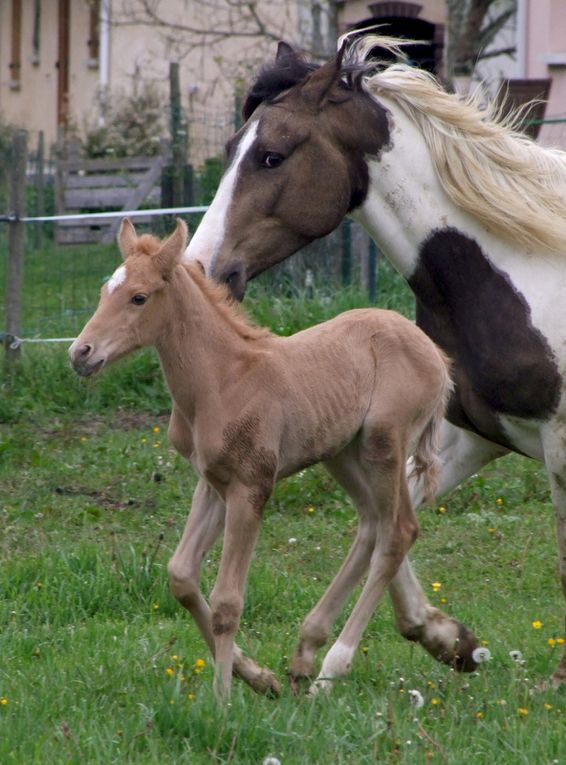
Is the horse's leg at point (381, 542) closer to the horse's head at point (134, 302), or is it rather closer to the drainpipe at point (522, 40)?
the horse's head at point (134, 302)

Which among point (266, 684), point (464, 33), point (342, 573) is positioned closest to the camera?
point (266, 684)

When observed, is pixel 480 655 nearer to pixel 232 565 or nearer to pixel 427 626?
pixel 427 626

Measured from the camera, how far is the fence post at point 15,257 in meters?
9.48

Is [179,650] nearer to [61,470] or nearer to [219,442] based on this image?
[219,442]

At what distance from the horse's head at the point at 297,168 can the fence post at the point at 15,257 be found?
4.90 m

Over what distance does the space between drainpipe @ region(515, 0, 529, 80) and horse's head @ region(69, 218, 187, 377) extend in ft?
44.7

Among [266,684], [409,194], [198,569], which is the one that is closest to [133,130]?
[409,194]

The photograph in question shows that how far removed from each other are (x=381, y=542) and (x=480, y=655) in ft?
1.59

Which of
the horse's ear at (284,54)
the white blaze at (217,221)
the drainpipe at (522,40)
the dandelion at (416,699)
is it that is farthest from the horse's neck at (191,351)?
the drainpipe at (522,40)

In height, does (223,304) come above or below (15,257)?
above

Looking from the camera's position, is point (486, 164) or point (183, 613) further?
point (183, 613)

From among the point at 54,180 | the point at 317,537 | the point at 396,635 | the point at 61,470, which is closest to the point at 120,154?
the point at 54,180

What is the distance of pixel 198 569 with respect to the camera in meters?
4.31

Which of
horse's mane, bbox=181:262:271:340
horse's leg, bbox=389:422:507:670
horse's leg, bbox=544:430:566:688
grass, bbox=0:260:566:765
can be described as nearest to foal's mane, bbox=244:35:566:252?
horse's leg, bbox=544:430:566:688
